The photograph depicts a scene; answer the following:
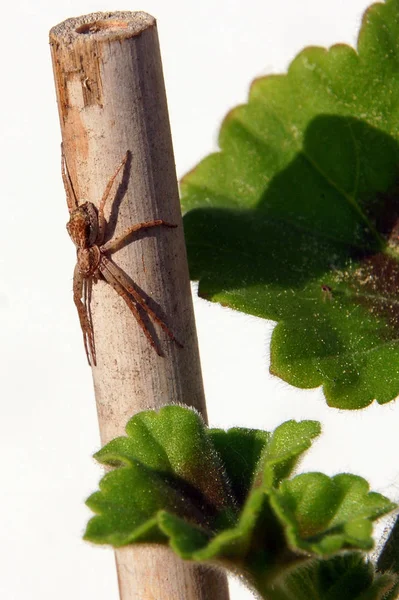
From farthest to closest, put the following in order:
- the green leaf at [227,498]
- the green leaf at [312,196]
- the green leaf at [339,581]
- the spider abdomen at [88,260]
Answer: the green leaf at [312,196] < the spider abdomen at [88,260] < the green leaf at [339,581] < the green leaf at [227,498]

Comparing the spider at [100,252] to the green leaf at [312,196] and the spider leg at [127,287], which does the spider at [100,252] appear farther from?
the green leaf at [312,196]

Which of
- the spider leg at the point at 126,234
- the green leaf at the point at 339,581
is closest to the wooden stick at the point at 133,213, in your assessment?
the spider leg at the point at 126,234

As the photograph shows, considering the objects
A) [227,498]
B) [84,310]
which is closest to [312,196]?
[84,310]

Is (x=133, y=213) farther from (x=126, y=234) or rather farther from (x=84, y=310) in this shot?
(x=84, y=310)

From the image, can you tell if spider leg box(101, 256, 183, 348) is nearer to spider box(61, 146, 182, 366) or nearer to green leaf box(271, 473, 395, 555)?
spider box(61, 146, 182, 366)

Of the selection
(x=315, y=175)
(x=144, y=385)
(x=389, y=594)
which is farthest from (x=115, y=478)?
(x=315, y=175)

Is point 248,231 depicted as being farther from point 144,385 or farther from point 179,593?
point 179,593

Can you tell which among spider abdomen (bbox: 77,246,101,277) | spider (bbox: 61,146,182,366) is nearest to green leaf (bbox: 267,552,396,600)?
spider (bbox: 61,146,182,366)
